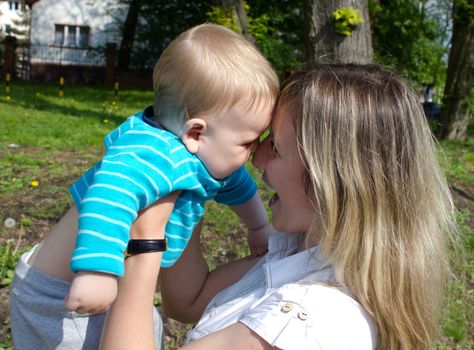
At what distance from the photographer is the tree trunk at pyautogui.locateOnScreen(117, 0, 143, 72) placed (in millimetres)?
22156

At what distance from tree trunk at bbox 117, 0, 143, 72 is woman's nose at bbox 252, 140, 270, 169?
21.1 meters

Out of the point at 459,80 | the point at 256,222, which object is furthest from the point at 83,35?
the point at 256,222

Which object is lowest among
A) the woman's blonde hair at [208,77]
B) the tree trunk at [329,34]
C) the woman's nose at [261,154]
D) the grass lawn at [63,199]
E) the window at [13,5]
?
the grass lawn at [63,199]

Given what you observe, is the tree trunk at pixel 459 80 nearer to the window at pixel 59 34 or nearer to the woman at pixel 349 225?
the woman at pixel 349 225

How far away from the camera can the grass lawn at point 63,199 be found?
131 inches

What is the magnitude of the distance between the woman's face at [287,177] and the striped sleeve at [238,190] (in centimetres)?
34

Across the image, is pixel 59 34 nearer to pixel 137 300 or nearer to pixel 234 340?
pixel 137 300

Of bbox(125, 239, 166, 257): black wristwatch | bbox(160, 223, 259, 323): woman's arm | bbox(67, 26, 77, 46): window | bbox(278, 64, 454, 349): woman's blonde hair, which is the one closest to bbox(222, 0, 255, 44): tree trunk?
bbox(160, 223, 259, 323): woman's arm

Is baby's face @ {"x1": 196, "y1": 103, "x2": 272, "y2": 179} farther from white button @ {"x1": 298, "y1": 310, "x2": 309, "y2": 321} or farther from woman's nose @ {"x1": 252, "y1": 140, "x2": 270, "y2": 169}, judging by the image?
white button @ {"x1": 298, "y1": 310, "x2": 309, "y2": 321}

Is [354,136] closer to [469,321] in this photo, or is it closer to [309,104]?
[309,104]

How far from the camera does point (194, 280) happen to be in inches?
79.7

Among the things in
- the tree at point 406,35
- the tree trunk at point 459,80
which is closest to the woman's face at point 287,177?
the tree trunk at point 459,80

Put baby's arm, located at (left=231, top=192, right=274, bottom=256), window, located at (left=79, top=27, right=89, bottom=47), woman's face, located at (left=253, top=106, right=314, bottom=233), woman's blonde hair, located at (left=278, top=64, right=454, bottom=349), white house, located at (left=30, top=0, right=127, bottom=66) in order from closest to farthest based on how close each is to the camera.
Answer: woman's blonde hair, located at (left=278, top=64, right=454, bottom=349)
woman's face, located at (left=253, top=106, right=314, bottom=233)
baby's arm, located at (left=231, top=192, right=274, bottom=256)
white house, located at (left=30, top=0, right=127, bottom=66)
window, located at (left=79, top=27, right=89, bottom=47)

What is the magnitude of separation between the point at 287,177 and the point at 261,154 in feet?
0.47
